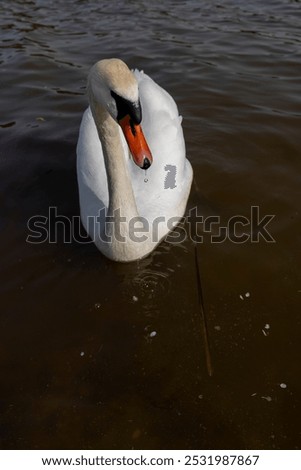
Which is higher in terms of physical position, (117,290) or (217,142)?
(217,142)

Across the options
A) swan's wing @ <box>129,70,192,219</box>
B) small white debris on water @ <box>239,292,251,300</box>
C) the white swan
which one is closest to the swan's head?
the white swan

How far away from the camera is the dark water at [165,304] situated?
3.12 meters

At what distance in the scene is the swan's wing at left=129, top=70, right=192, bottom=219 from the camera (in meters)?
4.57

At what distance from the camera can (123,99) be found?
10.6ft

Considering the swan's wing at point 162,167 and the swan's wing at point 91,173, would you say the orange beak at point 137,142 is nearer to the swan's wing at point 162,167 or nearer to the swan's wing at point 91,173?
the swan's wing at point 162,167

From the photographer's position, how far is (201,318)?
3785 mm

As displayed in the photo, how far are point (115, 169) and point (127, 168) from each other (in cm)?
67

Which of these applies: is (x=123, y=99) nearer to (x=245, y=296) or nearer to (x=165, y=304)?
(x=165, y=304)

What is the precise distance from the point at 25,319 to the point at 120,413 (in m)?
1.21

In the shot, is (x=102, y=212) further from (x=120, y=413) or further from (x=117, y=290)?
(x=120, y=413)

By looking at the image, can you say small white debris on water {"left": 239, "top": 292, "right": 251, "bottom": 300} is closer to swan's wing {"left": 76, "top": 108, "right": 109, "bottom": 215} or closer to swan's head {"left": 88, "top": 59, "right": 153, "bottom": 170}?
swan's head {"left": 88, "top": 59, "right": 153, "bottom": 170}

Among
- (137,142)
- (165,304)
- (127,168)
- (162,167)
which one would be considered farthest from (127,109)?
(165,304)
